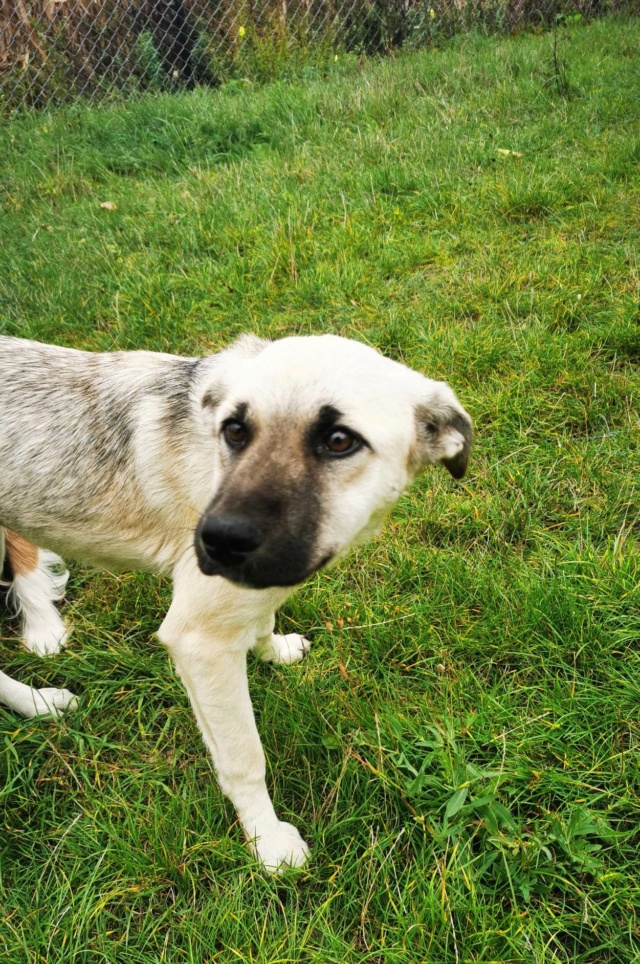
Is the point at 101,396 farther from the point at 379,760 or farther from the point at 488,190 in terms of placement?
the point at 488,190

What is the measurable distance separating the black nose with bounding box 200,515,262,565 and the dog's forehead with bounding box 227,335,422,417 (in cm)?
40

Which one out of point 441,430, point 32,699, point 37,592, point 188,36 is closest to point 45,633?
point 37,592

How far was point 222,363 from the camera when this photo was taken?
8.00 ft

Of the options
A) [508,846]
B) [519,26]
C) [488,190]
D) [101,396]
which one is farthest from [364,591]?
[519,26]

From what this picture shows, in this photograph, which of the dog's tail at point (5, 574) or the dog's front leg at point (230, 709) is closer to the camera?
the dog's front leg at point (230, 709)

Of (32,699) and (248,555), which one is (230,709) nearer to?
(248,555)

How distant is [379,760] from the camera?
231cm

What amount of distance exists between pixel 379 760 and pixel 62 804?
119 cm

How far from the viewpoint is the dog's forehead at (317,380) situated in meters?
1.93

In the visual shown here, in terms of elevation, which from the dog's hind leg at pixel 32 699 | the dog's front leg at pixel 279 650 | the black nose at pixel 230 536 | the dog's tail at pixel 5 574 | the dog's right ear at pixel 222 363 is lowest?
Answer: the dog's tail at pixel 5 574

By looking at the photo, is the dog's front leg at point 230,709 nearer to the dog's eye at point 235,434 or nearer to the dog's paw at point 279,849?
the dog's paw at point 279,849

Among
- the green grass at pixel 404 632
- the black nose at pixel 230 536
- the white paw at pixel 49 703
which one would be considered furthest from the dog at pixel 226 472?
the white paw at pixel 49 703

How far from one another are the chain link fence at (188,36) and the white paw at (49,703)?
829 centimetres

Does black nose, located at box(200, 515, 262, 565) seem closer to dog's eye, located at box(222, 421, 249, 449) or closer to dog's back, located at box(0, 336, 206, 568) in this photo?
dog's eye, located at box(222, 421, 249, 449)
